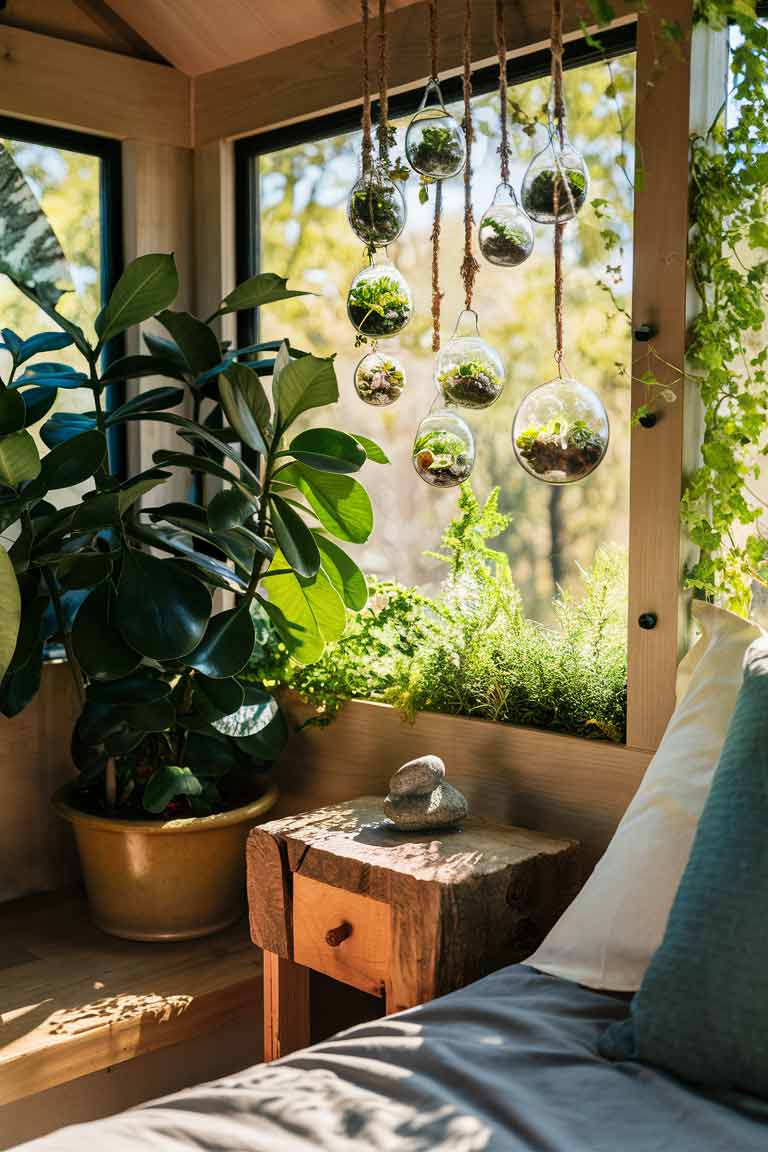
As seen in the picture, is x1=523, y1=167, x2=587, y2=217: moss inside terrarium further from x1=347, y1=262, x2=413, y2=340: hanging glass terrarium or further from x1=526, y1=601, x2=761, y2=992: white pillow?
x1=526, y1=601, x2=761, y2=992: white pillow

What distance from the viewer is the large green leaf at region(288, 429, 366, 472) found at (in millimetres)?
2156

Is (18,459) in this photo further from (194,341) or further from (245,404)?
(194,341)

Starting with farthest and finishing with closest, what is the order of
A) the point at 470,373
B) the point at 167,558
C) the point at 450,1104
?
the point at 167,558, the point at 470,373, the point at 450,1104

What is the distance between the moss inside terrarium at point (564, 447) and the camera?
5.32 feet

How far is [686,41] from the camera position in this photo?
6.40 feet

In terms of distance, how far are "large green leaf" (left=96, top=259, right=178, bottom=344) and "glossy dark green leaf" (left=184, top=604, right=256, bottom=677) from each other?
0.60m

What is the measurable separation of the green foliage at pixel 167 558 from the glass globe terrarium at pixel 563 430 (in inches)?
22.3

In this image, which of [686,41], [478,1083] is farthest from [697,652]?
[686,41]

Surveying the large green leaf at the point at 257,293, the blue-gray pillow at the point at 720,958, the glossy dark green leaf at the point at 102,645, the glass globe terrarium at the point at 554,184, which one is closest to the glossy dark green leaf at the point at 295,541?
the glossy dark green leaf at the point at 102,645

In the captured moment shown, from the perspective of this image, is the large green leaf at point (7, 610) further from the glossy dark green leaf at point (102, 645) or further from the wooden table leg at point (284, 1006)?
the wooden table leg at point (284, 1006)

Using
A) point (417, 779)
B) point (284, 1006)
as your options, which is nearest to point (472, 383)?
point (417, 779)

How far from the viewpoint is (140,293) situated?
2.23 meters

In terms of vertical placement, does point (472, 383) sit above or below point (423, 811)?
above

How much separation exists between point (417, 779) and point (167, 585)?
1.86 feet
